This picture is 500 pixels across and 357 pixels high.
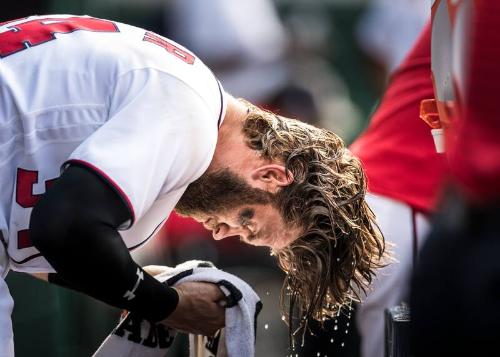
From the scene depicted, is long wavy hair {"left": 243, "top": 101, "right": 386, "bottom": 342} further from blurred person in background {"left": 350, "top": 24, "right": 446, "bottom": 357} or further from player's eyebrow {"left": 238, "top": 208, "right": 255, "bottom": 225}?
blurred person in background {"left": 350, "top": 24, "right": 446, "bottom": 357}

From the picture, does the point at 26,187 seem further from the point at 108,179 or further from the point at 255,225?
the point at 255,225

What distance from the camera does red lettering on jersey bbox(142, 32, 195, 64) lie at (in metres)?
2.17

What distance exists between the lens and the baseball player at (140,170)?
192 centimetres

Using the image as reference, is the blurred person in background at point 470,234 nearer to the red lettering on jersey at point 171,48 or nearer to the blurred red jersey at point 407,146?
the red lettering on jersey at point 171,48

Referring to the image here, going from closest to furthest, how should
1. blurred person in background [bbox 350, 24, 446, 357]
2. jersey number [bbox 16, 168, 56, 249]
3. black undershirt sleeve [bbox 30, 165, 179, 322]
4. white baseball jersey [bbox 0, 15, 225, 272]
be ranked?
1. black undershirt sleeve [bbox 30, 165, 179, 322]
2. white baseball jersey [bbox 0, 15, 225, 272]
3. jersey number [bbox 16, 168, 56, 249]
4. blurred person in background [bbox 350, 24, 446, 357]

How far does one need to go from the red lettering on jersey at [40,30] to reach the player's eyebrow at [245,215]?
0.57 m

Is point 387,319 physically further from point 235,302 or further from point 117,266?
point 117,266

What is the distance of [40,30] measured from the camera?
7.20 ft

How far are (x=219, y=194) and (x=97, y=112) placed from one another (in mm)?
426

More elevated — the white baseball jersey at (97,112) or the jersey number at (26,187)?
the white baseball jersey at (97,112)

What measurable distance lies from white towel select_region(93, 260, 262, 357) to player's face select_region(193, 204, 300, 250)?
0.12m

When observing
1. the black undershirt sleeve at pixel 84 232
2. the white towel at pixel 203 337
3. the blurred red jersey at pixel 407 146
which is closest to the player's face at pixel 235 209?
the white towel at pixel 203 337

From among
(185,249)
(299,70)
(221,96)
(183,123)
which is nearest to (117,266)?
(183,123)

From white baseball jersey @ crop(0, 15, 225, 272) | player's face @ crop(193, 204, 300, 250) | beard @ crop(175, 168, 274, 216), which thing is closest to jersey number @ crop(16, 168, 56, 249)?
white baseball jersey @ crop(0, 15, 225, 272)
